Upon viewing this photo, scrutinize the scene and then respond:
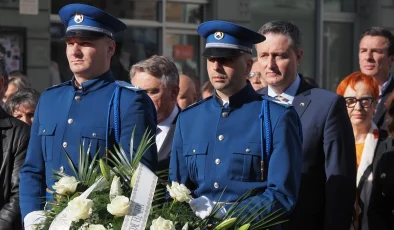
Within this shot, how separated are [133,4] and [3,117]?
7810 mm

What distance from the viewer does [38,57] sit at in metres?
12.2

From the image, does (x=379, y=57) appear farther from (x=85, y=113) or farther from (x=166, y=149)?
(x=85, y=113)

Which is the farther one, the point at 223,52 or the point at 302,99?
the point at 302,99

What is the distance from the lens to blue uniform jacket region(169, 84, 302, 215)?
4.48 metres

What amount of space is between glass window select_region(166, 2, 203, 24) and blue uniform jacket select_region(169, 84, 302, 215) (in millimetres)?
9145

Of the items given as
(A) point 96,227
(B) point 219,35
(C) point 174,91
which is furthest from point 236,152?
(C) point 174,91

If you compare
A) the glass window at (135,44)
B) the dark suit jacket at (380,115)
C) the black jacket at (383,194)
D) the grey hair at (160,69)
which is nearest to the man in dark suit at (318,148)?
the black jacket at (383,194)

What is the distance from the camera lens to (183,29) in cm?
1412

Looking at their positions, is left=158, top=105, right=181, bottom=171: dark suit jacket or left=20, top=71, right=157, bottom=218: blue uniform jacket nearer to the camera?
left=20, top=71, right=157, bottom=218: blue uniform jacket

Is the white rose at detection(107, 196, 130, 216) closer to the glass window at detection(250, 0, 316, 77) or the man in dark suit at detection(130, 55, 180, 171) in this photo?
the man in dark suit at detection(130, 55, 180, 171)

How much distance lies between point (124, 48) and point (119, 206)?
31.0ft

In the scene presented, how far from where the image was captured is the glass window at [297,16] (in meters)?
14.8

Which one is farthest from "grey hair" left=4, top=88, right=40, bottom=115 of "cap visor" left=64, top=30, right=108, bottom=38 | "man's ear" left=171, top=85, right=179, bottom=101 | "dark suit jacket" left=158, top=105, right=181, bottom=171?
"cap visor" left=64, top=30, right=108, bottom=38

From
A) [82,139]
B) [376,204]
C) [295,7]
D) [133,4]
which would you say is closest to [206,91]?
[376,204]
